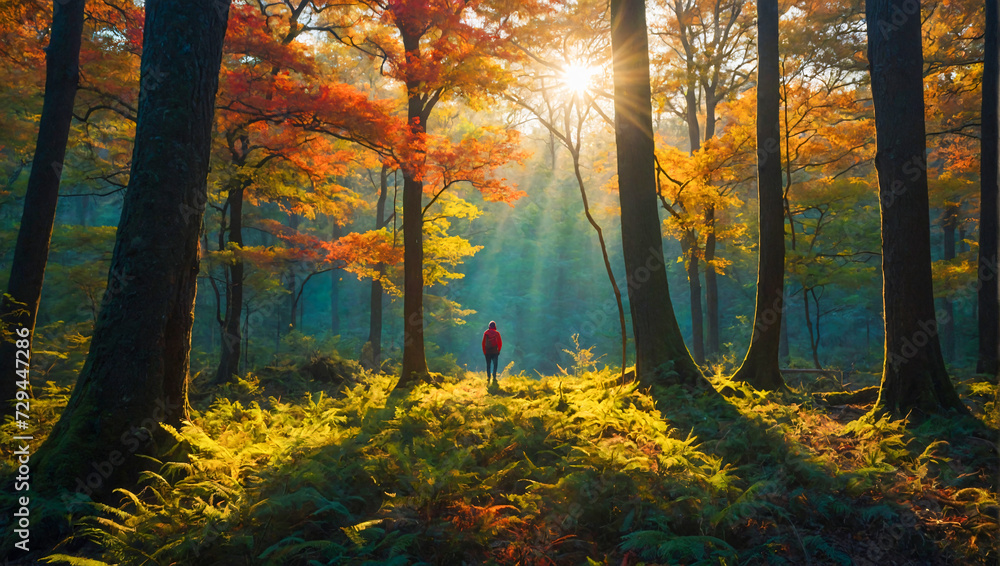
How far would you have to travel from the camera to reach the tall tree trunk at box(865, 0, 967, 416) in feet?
18.5

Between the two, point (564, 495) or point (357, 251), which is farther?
point (357, 251)

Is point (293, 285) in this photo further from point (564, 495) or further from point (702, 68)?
point (564, 495)

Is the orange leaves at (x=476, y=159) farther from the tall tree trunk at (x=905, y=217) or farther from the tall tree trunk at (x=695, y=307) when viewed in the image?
the tall tree trunk at (x=905, y=217)

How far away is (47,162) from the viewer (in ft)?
22.7

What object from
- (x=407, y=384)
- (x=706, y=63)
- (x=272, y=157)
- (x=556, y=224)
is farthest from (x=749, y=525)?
(x=556, y=224)

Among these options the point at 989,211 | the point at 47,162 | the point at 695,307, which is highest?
the point at 989,211

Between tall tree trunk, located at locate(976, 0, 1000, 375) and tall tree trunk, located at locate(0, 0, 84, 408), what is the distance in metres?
16.1

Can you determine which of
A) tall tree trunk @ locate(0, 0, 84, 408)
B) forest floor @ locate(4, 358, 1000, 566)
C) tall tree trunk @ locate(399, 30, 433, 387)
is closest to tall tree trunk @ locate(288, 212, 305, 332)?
tall tree trunk @ locate(399, 30, 433, 387)

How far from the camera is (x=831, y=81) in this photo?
1453 cm

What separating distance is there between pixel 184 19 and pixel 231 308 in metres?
9.77

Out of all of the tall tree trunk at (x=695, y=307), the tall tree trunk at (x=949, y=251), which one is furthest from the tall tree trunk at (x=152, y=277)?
the tall tree trunk at (x=949, y=251)

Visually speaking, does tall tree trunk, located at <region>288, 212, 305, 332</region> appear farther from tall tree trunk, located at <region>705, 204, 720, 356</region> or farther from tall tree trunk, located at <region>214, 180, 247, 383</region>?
tall tree trunk, located at <region>705, 204, 720, 356</region>

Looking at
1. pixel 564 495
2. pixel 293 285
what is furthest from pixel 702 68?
pixel 293 285

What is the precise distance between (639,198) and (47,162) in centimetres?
905
